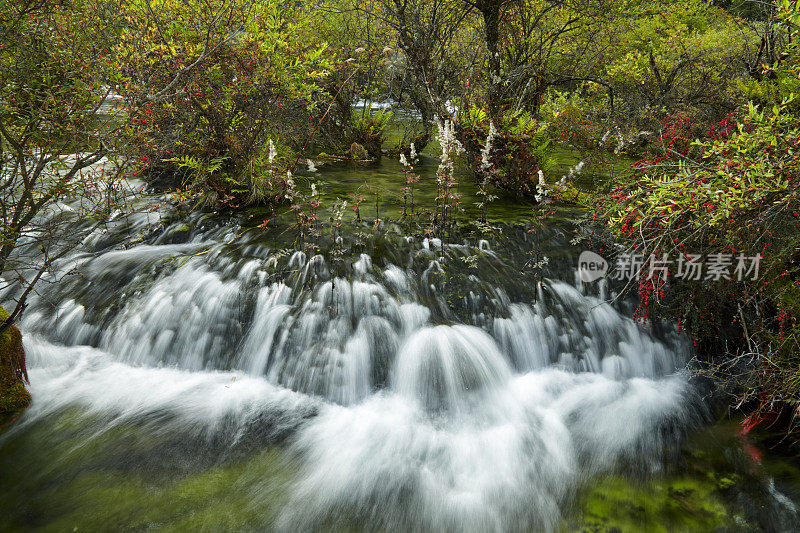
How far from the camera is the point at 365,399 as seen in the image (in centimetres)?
469

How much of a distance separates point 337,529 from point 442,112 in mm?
7258

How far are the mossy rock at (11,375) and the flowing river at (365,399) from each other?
0.70 feet

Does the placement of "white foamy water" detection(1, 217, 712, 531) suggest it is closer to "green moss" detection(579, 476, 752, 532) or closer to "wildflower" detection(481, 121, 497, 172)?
"green moss" detection(579, 476, 752, 532)

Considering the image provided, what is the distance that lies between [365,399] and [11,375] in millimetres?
3710

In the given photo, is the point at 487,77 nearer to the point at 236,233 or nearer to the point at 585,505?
the point at 236,233

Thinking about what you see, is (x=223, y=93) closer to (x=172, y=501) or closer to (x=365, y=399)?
(x=365, y=399)

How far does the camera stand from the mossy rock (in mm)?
4223

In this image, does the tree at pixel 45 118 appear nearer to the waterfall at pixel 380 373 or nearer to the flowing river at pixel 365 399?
the flowing river at pixel 365 399

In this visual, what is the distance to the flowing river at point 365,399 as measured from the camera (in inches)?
138

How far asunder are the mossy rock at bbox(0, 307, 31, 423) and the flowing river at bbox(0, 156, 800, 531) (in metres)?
0.21

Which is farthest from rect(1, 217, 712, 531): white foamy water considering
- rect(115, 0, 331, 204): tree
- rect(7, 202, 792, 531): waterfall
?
rect(115, 0, 331, 204): tree

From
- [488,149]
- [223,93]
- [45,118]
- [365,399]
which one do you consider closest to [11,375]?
[45,118]

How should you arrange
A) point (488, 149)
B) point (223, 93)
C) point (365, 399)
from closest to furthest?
point (365, 399), point (223, 93), point (488, 149)

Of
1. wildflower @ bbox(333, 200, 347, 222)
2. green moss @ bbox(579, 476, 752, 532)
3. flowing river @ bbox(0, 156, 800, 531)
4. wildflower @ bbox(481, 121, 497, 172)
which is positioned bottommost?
green moss @ bbox(579, 476, 752, 532)
